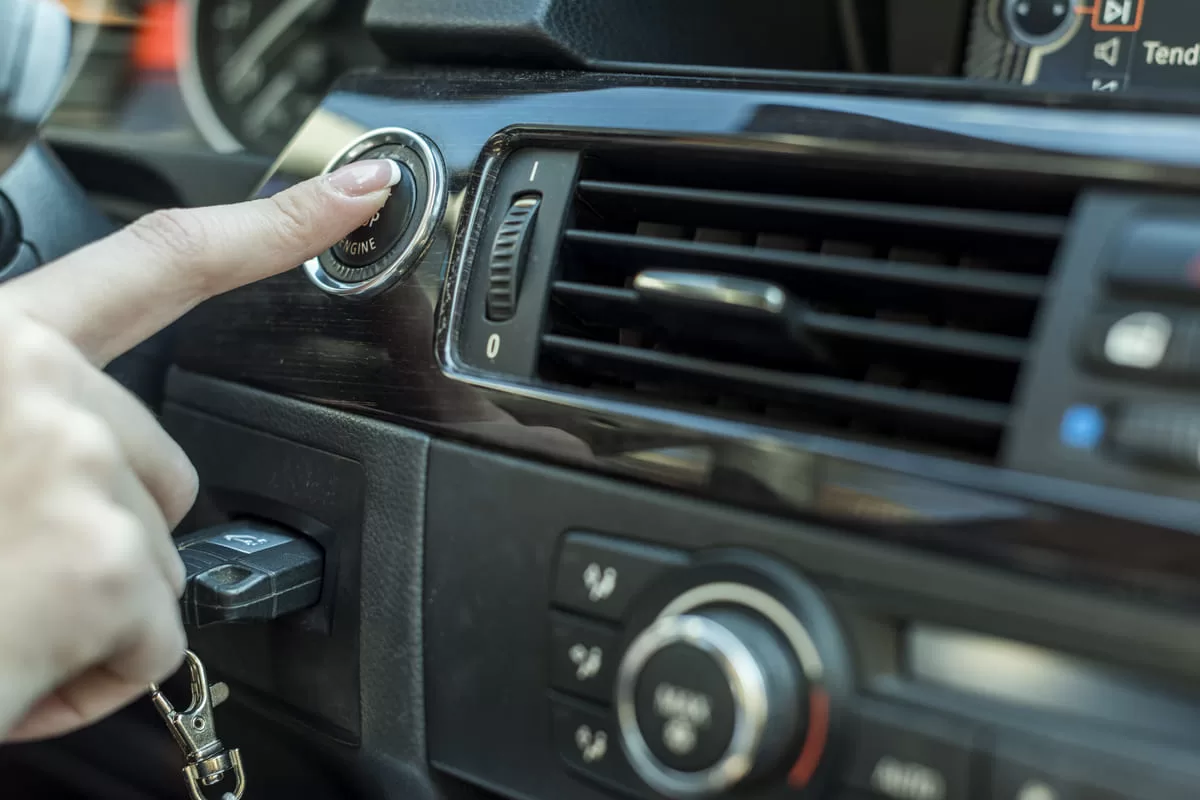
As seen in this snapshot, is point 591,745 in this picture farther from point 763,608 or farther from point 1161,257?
point 1161,257

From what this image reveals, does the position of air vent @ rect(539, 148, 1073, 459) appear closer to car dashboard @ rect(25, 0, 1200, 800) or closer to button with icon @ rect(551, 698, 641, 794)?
car dashboard @ rect(25, 0, 1200, 800)

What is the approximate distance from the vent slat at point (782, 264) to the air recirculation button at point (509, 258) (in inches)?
1.2

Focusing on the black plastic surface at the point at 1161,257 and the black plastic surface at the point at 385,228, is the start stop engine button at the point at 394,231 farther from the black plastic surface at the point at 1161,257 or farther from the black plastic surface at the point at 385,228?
the black plastic surface at the point at 1161,257

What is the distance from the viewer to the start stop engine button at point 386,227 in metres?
0.73

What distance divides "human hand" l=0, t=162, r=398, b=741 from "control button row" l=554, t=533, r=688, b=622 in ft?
0.67

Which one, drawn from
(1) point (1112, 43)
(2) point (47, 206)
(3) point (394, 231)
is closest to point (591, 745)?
(3) point (394, 231)

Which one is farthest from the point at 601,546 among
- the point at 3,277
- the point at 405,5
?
Result: the point at 3,277

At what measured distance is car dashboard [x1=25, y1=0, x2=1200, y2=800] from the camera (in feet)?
1.59

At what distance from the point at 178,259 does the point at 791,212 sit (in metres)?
0.34

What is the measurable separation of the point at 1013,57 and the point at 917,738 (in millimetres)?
539

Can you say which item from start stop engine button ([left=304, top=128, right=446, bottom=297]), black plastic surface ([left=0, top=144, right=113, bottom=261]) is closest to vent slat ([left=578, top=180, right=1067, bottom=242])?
start stop engine button ([left=304, top=128, right=446, bottom=297])

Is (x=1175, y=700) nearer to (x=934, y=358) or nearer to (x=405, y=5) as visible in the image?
(x=934, y=358)

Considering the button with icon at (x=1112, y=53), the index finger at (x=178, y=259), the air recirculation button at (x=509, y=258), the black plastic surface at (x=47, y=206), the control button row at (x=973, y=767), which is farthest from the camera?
the black plastic surface at (x=47, y=206)

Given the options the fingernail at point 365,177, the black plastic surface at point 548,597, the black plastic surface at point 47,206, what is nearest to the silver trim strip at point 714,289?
the black plastic surface at point 548,597
